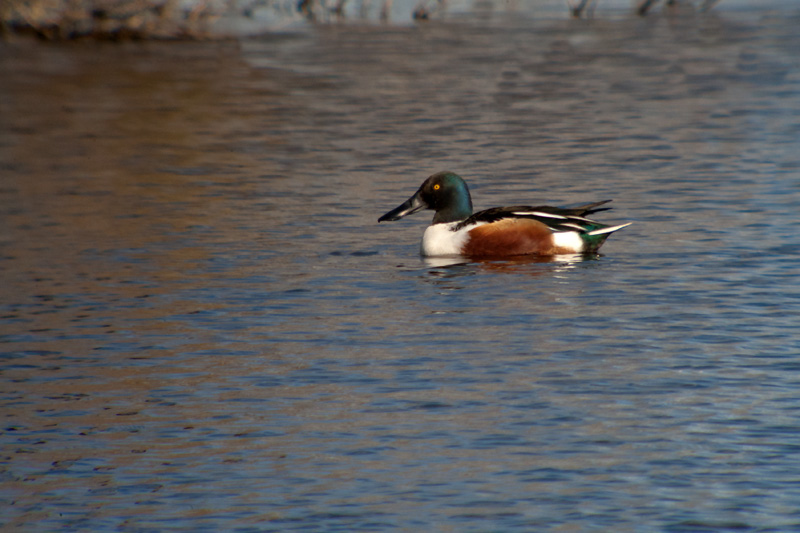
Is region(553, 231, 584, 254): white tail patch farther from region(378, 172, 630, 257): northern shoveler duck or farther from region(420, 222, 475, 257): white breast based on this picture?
region(420, 222, 475, 257): white breast

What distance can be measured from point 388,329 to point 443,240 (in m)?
2.87

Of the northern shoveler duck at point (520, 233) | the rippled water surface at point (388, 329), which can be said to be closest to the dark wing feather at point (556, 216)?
the northern shoveler duck at point (520, 233)

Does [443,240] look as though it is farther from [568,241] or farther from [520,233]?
[568,241]

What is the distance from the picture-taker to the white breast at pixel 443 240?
12.4 meters

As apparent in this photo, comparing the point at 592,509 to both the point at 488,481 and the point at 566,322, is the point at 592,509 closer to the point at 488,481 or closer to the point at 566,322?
the point at 488,481

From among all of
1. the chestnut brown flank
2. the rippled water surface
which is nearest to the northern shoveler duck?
the chestnut brown flank

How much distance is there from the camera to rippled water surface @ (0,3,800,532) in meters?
6.60

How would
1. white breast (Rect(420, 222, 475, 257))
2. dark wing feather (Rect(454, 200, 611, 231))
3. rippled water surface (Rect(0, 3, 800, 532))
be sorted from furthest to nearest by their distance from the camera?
white breast (Rect(420, 222, 475, 257)) → dark wing feather (Rect(454, 200, 611, 231)) → rippled water surface (Rect(0, 3, 800, 532))

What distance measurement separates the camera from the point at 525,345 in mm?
9117

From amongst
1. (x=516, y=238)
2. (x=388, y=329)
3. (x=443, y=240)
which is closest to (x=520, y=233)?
(x=516, y=238)

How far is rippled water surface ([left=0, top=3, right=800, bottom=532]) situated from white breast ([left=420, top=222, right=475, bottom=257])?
23 centimetres

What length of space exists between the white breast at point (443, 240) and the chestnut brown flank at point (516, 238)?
0.16 metres

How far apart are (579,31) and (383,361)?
88.7 feet

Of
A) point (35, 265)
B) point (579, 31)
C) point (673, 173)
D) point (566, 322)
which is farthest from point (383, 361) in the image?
point (579, 31)
